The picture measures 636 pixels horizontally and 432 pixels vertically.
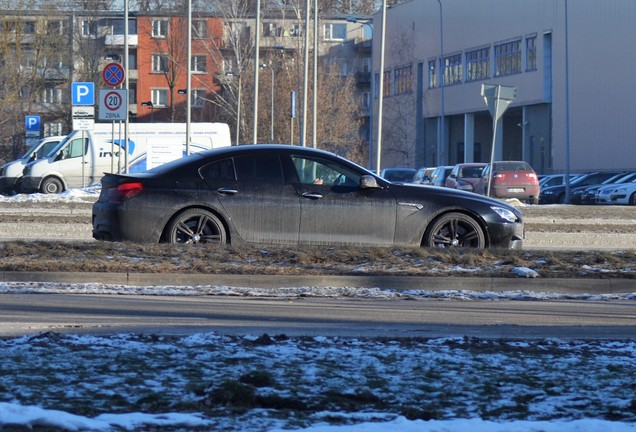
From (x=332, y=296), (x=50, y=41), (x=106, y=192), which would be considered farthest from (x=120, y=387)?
(x=50, y=41)

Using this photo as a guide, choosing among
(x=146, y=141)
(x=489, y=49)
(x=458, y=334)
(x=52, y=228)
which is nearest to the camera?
(x=458, y=334)

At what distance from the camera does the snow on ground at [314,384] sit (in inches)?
211

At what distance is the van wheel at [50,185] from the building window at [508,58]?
34666mm

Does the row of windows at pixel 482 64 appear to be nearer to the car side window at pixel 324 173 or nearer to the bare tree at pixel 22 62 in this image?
the bare tree at pixel 22 62

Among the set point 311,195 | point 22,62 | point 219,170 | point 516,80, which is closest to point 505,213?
point 311,195

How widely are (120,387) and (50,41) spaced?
63.4m

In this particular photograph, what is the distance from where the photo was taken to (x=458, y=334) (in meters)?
8.85

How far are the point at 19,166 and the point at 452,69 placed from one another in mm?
40073

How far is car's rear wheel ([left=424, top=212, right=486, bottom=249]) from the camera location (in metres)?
14.3

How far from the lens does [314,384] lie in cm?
621

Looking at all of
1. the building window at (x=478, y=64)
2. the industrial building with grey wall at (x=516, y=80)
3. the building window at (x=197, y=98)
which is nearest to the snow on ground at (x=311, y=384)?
the industrial building with grey wall at (x=516, y=80)

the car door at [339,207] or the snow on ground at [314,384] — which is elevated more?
the car door at [339,207]

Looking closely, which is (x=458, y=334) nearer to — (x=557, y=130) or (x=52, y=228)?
(x=52, y=228)

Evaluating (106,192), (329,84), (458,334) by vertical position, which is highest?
(329,84)
